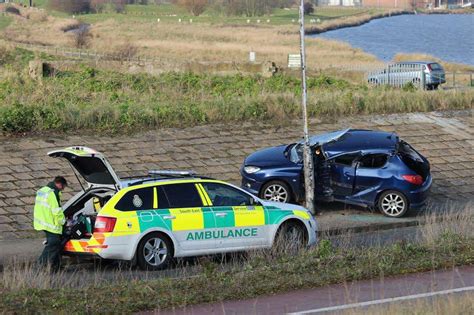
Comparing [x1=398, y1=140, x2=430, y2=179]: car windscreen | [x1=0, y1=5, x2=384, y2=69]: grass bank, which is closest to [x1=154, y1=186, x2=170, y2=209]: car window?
[x1=398, y1=140, x2=430, y2=179]: car windscreen

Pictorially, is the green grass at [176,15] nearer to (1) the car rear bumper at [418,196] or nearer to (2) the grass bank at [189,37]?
(2) the grass bank at [189,37]

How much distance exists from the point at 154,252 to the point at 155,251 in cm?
2

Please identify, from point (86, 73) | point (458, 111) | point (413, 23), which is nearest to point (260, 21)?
point (413, 23)

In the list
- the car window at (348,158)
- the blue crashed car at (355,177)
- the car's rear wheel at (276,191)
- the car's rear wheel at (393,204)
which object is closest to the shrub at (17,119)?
the blue crashed car at (355,177)

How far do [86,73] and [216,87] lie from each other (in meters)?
5.97

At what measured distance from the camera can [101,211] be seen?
46.4ft

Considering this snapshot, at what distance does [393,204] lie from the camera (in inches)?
766

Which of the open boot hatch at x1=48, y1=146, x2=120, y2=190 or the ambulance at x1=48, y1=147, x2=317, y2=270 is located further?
the open boot hatch at x1=48, y1=146, x2=120, y2=190

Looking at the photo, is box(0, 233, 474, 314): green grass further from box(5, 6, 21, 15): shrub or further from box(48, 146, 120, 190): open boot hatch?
box(5, 6, 21, 15): shrub

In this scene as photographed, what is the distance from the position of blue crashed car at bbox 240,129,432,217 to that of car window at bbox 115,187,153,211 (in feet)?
17.3

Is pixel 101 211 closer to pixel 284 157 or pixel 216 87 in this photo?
pixel 284 157

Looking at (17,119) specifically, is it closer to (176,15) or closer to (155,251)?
(155,251)

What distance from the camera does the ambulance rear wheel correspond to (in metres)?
14.2

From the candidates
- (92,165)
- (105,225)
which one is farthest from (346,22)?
(105,225)
